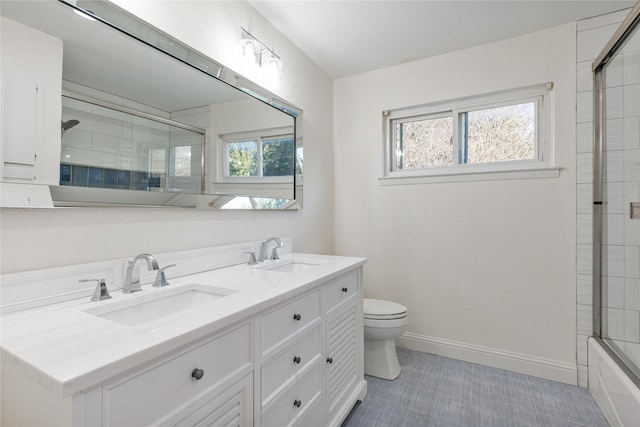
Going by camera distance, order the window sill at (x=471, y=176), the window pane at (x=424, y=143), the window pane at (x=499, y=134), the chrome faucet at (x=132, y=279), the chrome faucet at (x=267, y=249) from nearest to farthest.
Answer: the chrome faucet at (x=132, y=279)
the chrome faucet at (x=267, y=249)
the window sill at (x=471, y=176)
the window pane at (x=499, y=134)
the window pane at (x=424, y=143)

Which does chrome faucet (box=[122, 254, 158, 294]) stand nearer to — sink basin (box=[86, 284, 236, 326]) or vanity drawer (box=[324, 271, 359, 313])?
sink basin (box=[86, 284, 236, 326])

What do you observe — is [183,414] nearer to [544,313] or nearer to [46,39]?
[46,39]

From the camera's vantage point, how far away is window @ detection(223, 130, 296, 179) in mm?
1737

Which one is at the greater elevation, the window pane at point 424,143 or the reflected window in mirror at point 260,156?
the window pane at point 424,143

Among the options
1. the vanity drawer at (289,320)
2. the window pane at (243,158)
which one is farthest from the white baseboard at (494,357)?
the window pane at (243,158)

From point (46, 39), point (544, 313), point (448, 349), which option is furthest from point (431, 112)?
point (46, 39)

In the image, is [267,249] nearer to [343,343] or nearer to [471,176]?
[343,343]

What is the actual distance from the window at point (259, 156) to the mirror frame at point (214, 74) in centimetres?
9

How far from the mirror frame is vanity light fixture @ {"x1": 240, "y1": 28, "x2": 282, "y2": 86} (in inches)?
4.3

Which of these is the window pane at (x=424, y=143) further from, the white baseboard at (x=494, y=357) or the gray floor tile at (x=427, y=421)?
the gray floor tile at (x=427, y=421)

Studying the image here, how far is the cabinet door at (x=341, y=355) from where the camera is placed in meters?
1.49

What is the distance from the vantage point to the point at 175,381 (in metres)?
0.77

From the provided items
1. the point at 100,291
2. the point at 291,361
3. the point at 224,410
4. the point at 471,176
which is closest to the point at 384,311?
the point at 291,361

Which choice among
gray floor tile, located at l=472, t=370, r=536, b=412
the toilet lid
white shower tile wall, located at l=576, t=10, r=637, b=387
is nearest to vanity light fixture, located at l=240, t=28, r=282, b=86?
the toilet lid
